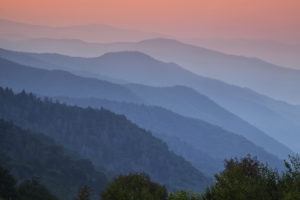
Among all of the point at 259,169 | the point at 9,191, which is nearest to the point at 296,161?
the point at 259,169

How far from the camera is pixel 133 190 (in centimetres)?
7212

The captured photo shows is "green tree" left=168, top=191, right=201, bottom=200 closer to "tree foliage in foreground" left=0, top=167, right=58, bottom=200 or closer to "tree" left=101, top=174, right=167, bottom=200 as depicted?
"tree" left=101, top=174, right=167, bottom=200

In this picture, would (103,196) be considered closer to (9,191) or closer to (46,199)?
(9,191)

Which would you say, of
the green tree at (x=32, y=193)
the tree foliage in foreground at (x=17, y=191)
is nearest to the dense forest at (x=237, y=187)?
the tree foliage in foreground at (x=17, y=191)

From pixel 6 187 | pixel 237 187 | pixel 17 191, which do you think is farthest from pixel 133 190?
pixel 17 191

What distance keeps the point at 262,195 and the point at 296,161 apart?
30.4 ft

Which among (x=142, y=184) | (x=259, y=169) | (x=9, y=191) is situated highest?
(x=259, y=169)

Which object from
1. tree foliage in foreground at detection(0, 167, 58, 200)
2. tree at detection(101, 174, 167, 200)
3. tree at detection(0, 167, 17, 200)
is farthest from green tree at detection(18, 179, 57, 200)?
tree at detection(101, 174, 167, 200)

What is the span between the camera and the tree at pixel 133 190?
6831 centimetres

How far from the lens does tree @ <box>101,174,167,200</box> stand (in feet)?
224

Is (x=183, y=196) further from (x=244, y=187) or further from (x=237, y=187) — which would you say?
(x=244, y=187)

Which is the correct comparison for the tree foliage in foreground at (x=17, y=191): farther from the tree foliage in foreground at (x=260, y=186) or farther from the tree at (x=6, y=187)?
the tree foliage in foreground at (x=260, y=186)

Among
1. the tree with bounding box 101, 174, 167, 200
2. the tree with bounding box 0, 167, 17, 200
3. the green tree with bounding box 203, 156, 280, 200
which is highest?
the green tree with bounding box 203, 156, 280, 200

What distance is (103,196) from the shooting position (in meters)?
Answer: 69.8
